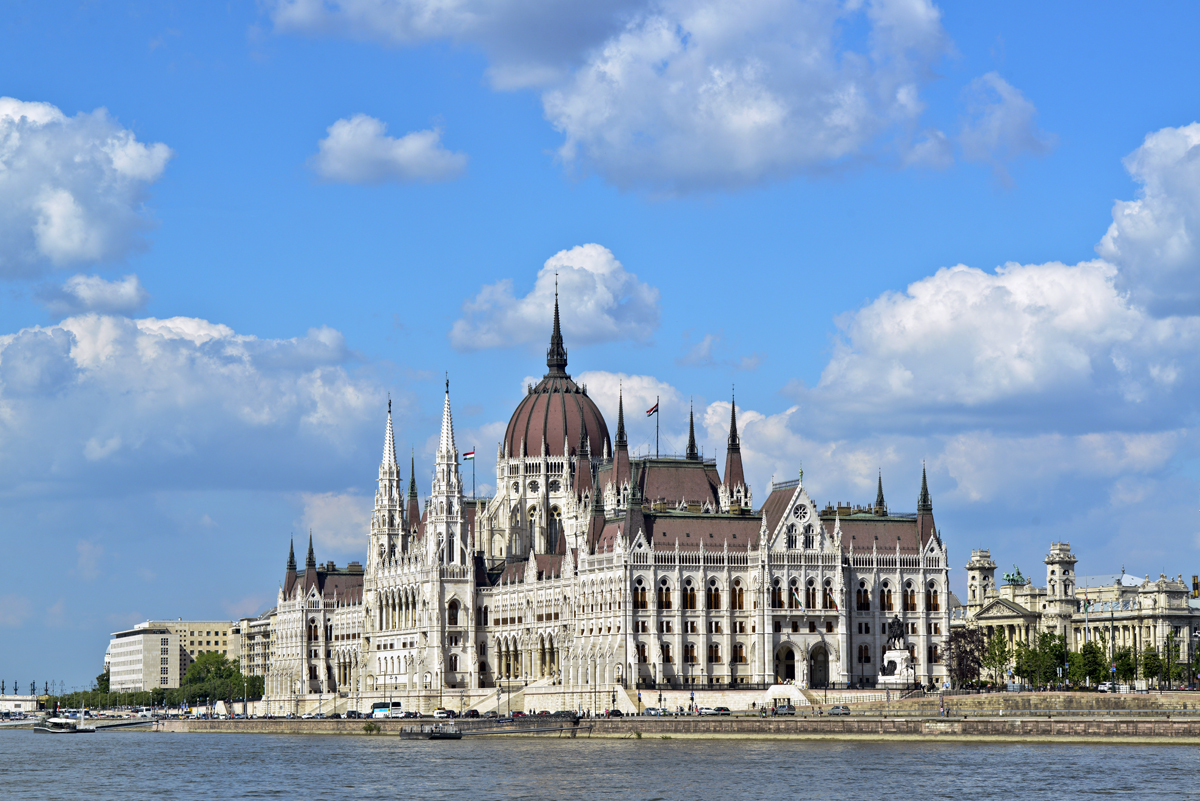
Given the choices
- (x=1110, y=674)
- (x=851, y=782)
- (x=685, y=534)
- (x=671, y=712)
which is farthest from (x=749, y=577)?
(x=851, y=782)

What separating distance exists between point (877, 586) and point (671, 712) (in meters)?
30.0

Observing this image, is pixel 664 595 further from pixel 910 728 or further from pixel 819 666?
pixel 910 728

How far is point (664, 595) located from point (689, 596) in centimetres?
261

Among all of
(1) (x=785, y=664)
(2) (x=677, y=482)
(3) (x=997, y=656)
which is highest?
(2) (x=677, y=482)

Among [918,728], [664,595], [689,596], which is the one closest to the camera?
[918,728]

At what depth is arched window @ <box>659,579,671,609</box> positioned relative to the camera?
17375 centimetres

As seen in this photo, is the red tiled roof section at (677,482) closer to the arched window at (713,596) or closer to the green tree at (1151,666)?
the arched window at (713,596)

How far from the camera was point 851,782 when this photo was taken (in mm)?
107375

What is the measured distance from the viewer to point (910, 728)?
140m

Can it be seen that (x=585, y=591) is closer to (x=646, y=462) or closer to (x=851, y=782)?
(x=646, y=462)

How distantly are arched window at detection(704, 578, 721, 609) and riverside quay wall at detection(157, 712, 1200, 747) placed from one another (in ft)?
75.2

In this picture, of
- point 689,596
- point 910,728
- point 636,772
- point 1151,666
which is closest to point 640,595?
point 689,596

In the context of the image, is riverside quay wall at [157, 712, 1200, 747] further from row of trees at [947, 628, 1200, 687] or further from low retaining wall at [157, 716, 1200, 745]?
row of trees at [947, 628, 1200, 687]

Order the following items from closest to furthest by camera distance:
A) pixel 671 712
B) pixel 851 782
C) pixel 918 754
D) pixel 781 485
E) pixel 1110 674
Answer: pixel 851 782, pixel 918 754, pixel 671 712, pixel 781 485, pixel 1110 674
